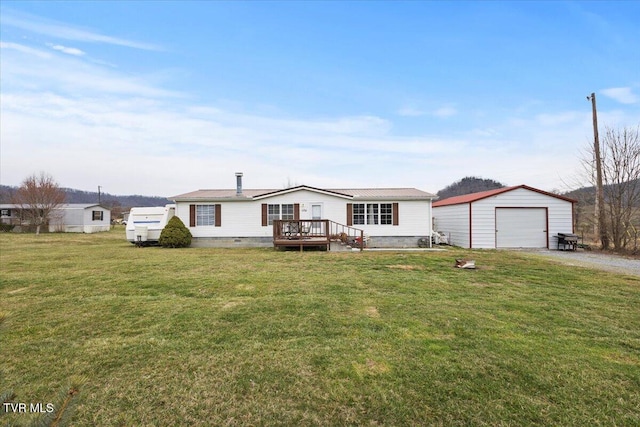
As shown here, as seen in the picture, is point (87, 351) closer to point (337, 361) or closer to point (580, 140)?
point (337, 361)

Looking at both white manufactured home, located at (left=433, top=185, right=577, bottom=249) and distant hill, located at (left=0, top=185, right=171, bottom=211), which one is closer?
white manufactured home, located at (left=433, top=185, right=577, bottom=249)

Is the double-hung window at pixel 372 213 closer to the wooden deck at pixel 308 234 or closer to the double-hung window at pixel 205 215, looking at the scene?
the wooden deck at pixel 308 234

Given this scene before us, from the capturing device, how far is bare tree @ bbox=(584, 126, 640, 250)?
13.3 m

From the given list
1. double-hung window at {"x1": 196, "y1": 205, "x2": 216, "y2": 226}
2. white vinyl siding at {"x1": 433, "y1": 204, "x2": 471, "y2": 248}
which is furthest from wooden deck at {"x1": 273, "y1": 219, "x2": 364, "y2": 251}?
white vinyl siding at {"x1": 433, "y1": 204, "x2": 471, "y2": 248}

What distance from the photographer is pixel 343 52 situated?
14.5 metres

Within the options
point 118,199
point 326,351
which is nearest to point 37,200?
point 326,351

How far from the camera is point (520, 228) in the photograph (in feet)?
50.0

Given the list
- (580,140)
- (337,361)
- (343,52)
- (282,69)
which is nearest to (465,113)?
(580,140)

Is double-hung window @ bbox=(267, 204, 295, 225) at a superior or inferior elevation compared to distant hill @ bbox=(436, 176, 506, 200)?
Result: inferior

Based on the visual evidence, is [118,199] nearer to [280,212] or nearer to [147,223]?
[147,223]

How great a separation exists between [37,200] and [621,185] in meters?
42.9

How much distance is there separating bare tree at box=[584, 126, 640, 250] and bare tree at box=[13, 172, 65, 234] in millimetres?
41488

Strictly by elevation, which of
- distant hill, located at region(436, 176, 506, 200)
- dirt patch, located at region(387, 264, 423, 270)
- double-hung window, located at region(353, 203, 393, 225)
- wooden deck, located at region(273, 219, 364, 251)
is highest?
distant hill, located at region(436, 176, 506, 200)

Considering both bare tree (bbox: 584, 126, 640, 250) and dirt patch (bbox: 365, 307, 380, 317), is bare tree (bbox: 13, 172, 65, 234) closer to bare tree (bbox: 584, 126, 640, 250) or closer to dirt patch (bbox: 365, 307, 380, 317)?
dirt patch (bbox: 365, 307, 380, 317)
